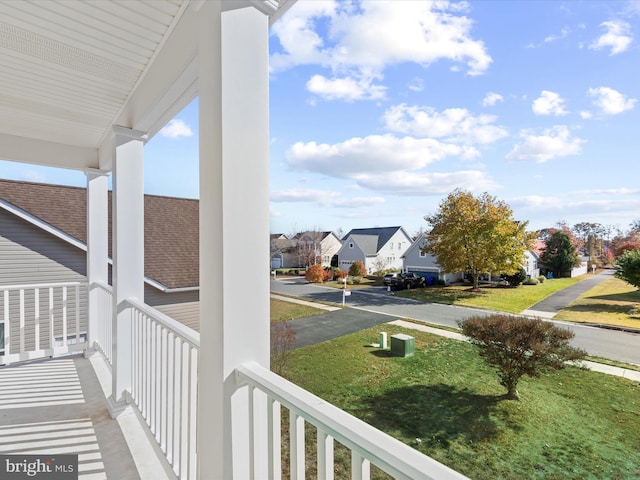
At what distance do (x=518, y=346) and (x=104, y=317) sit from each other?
3.70 meters

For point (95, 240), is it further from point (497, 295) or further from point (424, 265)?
point (497, 295)

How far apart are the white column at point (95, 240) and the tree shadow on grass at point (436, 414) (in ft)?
9.09

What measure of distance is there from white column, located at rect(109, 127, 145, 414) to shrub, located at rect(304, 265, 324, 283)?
7.68ft

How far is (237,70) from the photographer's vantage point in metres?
1.00

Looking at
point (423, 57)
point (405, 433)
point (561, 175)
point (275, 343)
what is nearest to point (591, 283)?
point (561, 175)

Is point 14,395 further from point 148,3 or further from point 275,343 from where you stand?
point 148,3

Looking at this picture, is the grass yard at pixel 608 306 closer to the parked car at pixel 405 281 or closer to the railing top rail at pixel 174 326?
the parked car at pixel 405 281

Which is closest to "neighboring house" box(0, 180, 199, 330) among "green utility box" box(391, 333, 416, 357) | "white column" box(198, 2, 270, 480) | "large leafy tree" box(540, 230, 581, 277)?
"green utility box" box(391, 333, 416, 357)

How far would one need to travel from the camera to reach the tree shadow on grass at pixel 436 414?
2.68m

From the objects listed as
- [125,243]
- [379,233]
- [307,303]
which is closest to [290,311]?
[307,303]

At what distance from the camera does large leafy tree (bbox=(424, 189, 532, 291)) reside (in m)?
3.39

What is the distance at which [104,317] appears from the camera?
3051mm

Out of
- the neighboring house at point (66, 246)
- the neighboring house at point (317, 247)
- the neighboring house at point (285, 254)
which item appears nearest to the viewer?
the neighboring house at point (285, 254)

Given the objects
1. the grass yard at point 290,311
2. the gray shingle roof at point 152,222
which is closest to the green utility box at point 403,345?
the grass yard at point 290,311
